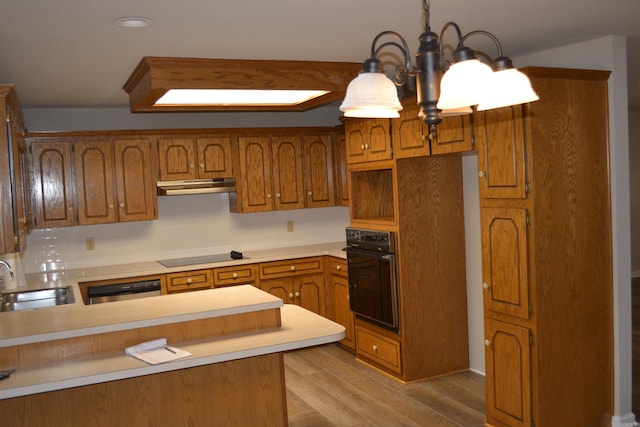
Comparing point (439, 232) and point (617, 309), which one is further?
point (439, 232)

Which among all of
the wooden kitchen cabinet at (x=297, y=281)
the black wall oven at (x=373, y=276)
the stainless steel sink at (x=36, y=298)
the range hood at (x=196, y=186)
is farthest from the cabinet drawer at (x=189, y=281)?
the black wall oven at (x=373, y=276)

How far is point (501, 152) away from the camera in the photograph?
139 inches

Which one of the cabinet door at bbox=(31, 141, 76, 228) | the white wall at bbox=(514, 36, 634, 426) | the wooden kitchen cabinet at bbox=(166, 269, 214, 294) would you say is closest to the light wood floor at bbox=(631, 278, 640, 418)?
the white wall at bbox=(514, 36, 634, 426)

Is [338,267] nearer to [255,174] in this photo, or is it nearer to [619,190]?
[255,174]

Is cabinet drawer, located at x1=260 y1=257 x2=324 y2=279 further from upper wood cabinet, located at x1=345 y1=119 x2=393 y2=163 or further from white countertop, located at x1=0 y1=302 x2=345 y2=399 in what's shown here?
white countertop, located at x1=0 y1=302 x2=345 y2=399

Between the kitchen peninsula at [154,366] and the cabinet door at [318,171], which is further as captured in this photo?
the cabinet door at [318,171]

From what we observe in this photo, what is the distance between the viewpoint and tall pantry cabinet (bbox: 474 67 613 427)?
3416 mm

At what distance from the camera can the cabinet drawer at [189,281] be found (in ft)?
17.4

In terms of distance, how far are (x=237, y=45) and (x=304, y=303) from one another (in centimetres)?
314

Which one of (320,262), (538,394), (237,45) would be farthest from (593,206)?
(320,262)

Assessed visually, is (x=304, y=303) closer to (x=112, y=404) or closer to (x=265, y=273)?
(x=265, y=273)

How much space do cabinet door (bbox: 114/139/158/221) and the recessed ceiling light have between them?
2782 mm

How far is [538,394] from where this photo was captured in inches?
136

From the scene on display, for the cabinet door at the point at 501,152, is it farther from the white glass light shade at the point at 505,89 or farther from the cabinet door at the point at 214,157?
the cabinet door at the point at 214,157
